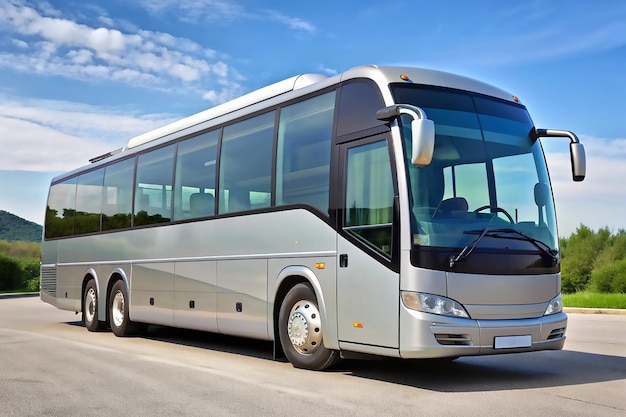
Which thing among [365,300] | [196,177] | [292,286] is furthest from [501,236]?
[196,177]

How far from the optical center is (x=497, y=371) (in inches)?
391

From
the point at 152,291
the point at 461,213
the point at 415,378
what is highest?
the point at 461,213

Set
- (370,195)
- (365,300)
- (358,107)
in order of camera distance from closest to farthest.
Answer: (365,300) < (370,195) < (358,107)

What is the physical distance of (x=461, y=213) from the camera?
8609 mm

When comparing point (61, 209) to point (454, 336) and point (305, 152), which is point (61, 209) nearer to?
point (305, 152)

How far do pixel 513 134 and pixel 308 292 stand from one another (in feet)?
10.5

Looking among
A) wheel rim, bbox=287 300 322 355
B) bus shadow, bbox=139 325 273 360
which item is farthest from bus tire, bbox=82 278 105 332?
wheel rim, bbox=287 300 322 355

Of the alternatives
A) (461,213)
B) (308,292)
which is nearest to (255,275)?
(308,292)

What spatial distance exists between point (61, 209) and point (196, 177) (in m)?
7.91

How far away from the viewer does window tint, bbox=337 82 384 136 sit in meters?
9.21

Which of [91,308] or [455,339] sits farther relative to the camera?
[91,308]

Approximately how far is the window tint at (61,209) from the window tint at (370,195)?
11327 mm

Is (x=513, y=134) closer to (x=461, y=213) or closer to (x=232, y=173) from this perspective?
(x=461, y=213)

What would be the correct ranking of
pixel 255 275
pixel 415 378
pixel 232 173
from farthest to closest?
pixel 232 173 < pixel 255 275 < pixel 415 378
